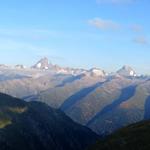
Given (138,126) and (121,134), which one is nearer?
(121,134)

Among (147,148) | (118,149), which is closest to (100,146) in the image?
(118,149)

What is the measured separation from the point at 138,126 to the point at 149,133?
2253 cm

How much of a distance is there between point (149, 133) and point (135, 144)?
15.5 m

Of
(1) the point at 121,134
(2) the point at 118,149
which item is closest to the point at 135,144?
(2) the point at 118,149

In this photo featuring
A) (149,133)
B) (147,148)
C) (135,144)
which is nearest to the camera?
(147,148)

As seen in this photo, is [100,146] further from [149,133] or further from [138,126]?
[138,126]

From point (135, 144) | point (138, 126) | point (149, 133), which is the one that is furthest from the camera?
point (138, 126)

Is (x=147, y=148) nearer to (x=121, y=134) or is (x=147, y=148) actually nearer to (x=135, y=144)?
(x=135, y=144)

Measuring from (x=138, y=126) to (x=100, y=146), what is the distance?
34564 mm

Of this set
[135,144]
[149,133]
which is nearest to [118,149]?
[135,144]

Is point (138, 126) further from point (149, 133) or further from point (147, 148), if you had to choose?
point (147, 148)

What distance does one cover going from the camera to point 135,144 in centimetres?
15600

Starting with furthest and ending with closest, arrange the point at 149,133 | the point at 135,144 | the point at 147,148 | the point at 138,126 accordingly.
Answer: the point at 138,126 < the point at 149,133 < the point at 135,144 < the point at 147,148

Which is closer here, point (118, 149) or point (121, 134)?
point (118, 149)
